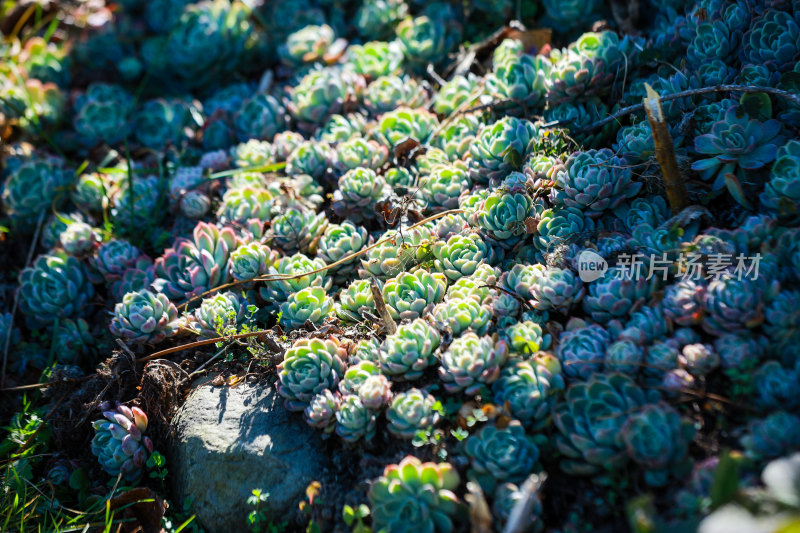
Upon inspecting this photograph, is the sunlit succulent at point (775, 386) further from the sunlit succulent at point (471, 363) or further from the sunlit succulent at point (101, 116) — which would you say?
the sunlit succulent at point (101, 116)

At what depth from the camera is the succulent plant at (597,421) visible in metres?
1.71

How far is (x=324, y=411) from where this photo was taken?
78.9 inches

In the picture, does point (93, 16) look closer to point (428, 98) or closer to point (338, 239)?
point (428, 98)

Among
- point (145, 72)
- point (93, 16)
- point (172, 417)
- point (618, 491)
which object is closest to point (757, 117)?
point (618, 491)

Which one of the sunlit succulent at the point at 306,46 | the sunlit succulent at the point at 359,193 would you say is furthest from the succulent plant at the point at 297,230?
the sunlit succulent at the point at 306,46

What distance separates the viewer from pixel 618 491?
171cm

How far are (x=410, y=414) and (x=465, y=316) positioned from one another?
372mm

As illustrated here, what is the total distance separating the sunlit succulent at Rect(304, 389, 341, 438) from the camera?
2004mm

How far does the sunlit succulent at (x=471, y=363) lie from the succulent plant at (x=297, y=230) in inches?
36.2


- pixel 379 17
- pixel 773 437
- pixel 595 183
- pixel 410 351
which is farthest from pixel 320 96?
pixel 773 437

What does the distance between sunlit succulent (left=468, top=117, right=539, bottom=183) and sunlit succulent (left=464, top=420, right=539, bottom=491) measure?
1.10 m

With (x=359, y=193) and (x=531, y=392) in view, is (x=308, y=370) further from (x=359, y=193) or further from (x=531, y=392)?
(x=359, y=193)

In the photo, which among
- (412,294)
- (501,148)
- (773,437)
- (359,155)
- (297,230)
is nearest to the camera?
(773,437)

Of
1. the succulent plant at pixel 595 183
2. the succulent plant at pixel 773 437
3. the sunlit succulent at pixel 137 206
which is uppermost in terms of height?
the succulent plant at pixel 595 183
